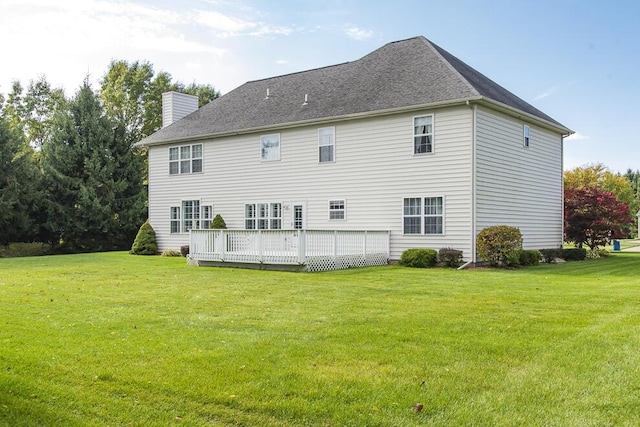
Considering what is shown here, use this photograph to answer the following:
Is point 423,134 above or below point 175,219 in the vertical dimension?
above

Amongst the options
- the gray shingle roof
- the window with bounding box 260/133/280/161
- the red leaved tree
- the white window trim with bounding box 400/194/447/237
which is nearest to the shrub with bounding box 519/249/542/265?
the white window trim with bounding box 400/194/447/237

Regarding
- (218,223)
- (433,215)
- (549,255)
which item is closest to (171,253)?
(218,223)

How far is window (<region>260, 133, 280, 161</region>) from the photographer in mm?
21438

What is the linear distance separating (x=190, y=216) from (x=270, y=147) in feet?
17.9

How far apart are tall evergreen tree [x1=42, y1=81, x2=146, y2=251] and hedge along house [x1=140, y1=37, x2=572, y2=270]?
5.00m

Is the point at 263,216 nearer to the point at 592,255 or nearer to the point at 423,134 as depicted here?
the point at 423,134

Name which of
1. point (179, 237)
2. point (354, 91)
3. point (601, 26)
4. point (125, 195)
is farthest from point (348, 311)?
point (125, 195)

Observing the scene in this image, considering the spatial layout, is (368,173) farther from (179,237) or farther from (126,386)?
(126,386)

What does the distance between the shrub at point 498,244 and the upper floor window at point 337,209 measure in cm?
509

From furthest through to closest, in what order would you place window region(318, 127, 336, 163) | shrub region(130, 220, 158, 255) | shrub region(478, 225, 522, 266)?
shrub region(130, 220, 158, 255), window region(318, 127, 336, 163), shrub region(478, 225, 522, 266)

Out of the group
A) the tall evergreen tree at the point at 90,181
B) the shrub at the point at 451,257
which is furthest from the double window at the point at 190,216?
the shrub at the point at 451,257

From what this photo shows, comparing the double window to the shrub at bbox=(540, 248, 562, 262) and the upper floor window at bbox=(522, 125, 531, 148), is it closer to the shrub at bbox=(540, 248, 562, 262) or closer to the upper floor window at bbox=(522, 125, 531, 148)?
the upper floor window at bbox=(522, 125, 531, 148)

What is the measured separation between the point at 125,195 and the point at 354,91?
16.6 metres

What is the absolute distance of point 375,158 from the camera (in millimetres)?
18766
